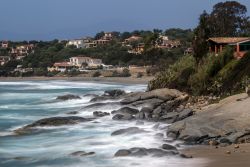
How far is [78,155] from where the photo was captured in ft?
62.2

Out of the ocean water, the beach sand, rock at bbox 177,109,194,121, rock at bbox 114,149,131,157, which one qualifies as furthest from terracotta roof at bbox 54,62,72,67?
the beach sand

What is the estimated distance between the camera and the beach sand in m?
16.3

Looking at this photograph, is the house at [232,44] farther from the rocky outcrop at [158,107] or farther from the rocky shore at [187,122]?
the rocky shore at [187,122]

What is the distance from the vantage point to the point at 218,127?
20.5 metres

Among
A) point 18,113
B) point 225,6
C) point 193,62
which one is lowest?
point 18,113

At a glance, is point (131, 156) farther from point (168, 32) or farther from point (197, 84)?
point (168, 32)

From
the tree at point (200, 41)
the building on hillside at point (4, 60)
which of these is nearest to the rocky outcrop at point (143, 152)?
the tree at point (200, 41)

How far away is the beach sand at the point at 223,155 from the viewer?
53.6ft

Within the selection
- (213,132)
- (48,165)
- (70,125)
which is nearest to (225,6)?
(70,125)

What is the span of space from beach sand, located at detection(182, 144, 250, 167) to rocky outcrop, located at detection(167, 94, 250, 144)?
2.82ft

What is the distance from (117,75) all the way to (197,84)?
59.5 metres

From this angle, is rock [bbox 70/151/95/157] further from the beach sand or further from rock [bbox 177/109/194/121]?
rock [bbox 177/109/194/121]

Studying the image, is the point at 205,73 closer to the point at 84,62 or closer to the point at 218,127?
the point at 218,127

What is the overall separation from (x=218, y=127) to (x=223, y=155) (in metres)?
3.08
